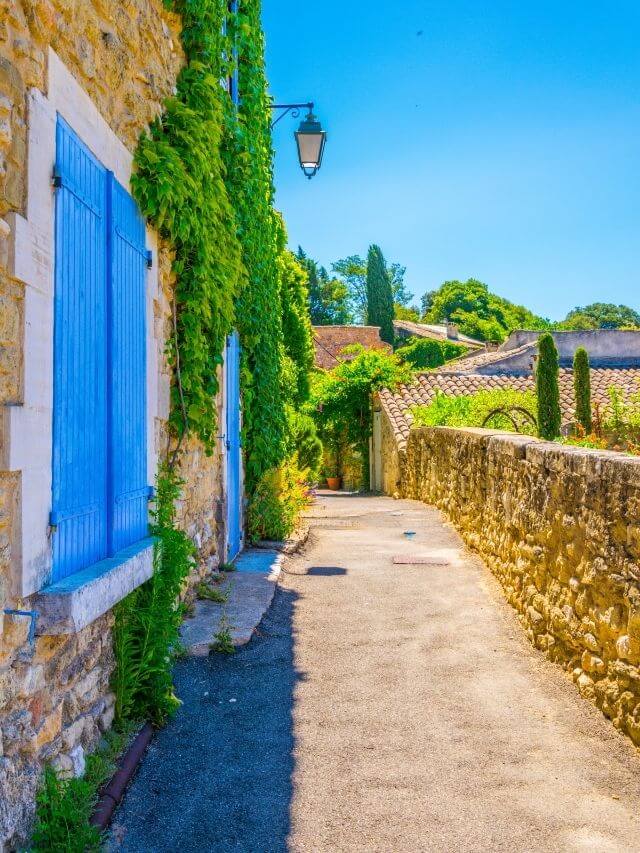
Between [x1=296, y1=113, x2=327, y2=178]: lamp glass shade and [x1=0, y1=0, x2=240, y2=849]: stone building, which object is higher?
[x1=296, y1=113, x2=327, y2=178]: lamp glass shade

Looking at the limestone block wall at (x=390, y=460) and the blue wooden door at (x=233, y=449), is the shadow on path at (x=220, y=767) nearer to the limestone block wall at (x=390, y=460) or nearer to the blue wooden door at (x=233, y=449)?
the blue wooden door at (x=233, y=449)

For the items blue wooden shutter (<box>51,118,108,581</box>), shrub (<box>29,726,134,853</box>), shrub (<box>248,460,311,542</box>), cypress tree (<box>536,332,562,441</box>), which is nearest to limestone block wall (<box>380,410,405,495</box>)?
cypress tree (<box>536,332,562,441</box>)

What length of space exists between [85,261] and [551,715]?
307cm

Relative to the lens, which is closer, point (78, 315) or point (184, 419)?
point (78, 315)

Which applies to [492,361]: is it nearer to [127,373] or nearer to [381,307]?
[381,307]

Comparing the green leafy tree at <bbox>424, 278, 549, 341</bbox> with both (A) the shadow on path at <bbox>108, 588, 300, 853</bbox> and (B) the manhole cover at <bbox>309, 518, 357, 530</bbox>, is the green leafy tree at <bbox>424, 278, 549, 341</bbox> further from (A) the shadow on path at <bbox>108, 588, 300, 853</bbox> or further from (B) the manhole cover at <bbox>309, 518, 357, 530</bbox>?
(A) the shadow on path at <bbox>108, 588, 300, 853</bbox>

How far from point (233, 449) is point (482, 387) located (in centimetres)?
1461

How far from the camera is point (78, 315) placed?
8.57ft

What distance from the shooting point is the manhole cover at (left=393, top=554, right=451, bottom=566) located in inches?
275

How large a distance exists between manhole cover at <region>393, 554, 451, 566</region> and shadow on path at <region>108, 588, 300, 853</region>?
2.88 meters

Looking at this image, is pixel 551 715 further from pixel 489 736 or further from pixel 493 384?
pixel 493 384

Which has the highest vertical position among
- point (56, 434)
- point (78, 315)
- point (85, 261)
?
point (85, 261)

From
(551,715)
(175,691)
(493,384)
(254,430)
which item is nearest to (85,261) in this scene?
(175,691)

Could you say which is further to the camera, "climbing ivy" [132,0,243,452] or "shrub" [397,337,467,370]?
"shrub" [397,337,467,370]
